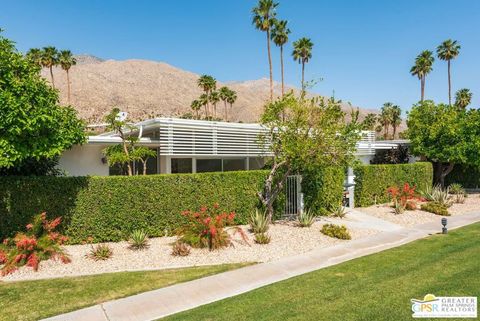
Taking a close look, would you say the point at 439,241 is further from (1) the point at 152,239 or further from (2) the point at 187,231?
(1) the point at 152,239

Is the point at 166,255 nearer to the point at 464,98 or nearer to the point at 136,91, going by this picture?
the point at 464,98

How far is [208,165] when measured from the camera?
18547mm

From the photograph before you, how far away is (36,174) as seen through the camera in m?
11.6

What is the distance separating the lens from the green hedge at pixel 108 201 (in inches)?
418

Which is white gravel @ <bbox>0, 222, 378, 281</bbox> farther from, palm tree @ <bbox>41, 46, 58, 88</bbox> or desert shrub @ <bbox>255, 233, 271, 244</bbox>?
palm tree @ <bbox>41, 46, 58, 88</bbox>

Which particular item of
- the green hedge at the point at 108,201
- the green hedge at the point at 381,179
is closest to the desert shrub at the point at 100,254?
the green hedge at the point at 108,201

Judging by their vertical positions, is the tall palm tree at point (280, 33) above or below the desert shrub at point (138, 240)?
above

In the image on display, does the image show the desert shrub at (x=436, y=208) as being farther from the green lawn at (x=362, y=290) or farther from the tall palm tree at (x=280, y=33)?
the tall palm tree at (x=280, y=33)

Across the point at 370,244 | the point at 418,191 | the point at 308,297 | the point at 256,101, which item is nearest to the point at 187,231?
the point at 308,297

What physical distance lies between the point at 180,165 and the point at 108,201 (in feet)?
20.7

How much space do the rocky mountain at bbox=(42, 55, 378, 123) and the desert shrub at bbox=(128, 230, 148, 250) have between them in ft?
207

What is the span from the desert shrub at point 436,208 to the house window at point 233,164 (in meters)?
9.99

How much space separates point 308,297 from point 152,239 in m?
6.77

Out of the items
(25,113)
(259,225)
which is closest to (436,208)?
(259,225)
